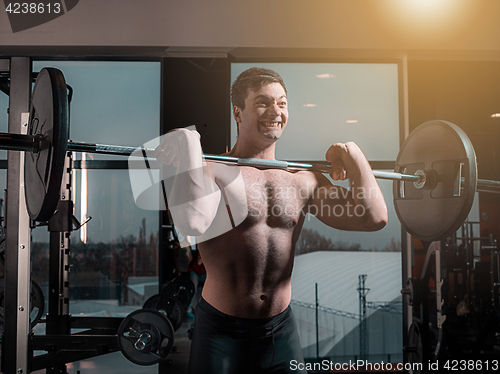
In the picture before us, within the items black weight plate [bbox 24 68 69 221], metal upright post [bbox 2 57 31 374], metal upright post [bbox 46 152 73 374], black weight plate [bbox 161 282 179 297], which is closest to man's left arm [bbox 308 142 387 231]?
black weight plate [bbox 24 68 69 221]

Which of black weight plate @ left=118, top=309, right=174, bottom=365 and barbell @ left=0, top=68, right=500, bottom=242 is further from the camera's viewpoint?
black weight plate @ left=118, top=309, right=174, bottom=365

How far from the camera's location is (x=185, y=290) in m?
2.94

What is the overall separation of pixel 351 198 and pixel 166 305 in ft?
5.71

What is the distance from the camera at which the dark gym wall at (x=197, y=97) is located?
8.43 ft

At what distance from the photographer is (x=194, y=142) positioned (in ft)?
3.91

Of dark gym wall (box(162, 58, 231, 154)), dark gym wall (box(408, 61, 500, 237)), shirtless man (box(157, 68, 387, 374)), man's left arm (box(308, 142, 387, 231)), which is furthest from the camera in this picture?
dark gym wall (box(408, 61, 500, 237))

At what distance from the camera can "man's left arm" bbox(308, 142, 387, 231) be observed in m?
1.49

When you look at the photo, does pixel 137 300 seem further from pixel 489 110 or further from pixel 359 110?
pixel 489 110

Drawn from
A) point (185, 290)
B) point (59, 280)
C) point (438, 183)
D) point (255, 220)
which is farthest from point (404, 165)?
point (59, 280)

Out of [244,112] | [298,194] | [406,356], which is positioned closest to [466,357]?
[406,356]

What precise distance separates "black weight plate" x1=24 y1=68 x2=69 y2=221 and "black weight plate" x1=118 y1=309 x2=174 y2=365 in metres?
1.47

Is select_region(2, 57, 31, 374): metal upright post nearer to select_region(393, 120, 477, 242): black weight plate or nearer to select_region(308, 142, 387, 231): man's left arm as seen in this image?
select_region(308, 142, 387, 231): man's left arm

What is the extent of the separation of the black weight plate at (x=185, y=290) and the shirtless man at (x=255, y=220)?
1.50 metres

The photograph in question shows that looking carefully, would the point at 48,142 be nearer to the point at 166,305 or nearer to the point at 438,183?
the point at 438,183
